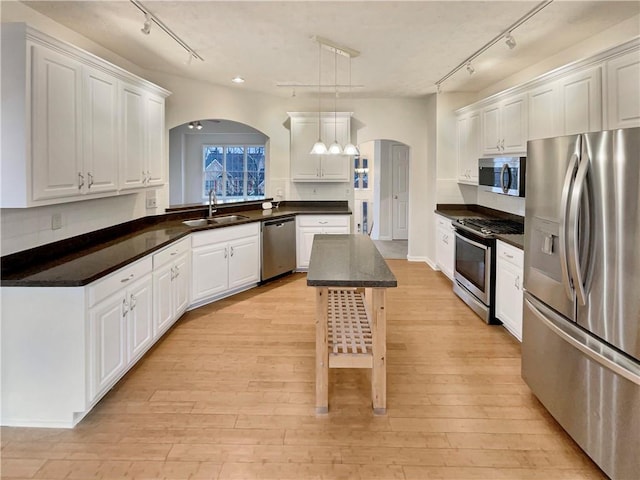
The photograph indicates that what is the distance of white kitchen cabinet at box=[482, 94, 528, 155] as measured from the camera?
4.24m

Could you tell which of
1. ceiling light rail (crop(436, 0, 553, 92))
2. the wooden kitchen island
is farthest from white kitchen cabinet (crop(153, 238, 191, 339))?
ceiling light rail (crop(436, 0, 553, 92))

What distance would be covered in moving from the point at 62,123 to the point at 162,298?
5.09ft

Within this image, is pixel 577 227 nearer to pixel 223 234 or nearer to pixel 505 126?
pixel 505 126

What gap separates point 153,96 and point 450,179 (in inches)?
167

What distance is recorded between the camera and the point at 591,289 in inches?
81.9

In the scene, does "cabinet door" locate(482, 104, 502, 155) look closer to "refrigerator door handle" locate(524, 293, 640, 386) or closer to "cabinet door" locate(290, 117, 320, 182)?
"cabinet door" locate(290, 117, 320, 182)

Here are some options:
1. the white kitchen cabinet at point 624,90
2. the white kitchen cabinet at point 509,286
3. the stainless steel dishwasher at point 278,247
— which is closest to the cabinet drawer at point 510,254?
the white kitchen cabinet at point 509,286

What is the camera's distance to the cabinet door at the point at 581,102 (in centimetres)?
307

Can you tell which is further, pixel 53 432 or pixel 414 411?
pixel 414 411

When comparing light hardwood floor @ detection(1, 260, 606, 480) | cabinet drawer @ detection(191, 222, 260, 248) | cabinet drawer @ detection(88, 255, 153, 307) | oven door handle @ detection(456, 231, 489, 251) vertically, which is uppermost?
cabinet drawer @ detection(191, 222, 260, 248)

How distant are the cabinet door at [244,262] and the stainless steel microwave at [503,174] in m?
2.83

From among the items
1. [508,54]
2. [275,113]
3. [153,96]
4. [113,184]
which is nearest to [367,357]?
[113,184]

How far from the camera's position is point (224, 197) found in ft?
33.2

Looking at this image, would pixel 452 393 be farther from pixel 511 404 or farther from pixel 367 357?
pixel 367 357
